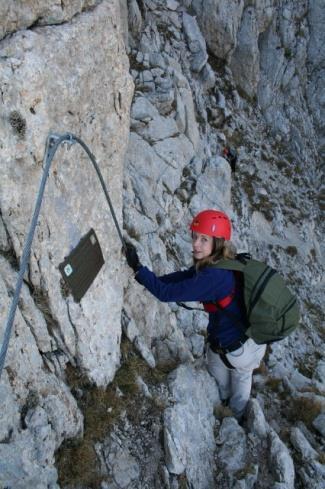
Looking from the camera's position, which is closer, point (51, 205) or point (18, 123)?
point (18, 123)

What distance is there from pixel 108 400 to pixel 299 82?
30.2 metres

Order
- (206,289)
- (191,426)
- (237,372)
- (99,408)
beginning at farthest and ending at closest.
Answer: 1. (237,372)
2. (191,426)
3. (206,289)
4. (99,408)

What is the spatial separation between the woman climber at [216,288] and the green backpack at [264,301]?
0.17 metres

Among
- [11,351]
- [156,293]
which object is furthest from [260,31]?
[11,351]

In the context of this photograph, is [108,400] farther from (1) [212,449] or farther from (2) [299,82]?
(2) [299,82]

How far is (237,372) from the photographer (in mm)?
7629

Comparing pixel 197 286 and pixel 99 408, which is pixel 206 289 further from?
pixel 99 408

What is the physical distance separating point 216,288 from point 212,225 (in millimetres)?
890

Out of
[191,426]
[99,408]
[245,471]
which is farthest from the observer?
[191,426]

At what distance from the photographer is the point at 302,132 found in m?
30.0

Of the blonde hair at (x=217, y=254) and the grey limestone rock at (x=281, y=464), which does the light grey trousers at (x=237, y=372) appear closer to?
the grey limestone rock at (x=281, y=464)

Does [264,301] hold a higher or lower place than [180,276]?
higher

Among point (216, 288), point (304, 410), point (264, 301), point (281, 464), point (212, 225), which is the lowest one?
point (304, 410)

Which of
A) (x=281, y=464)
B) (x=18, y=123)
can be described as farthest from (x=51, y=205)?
(x=281, y=464)
